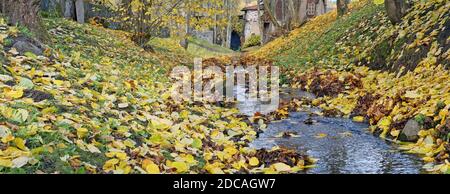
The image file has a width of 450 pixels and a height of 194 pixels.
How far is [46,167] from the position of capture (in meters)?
3.23

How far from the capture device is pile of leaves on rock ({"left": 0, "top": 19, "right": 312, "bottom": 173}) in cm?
350

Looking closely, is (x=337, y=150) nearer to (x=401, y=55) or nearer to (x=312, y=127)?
(x=312, y=127)

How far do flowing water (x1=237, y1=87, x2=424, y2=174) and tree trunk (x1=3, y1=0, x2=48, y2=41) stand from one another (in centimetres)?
446

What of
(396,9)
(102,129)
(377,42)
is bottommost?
(102,129)

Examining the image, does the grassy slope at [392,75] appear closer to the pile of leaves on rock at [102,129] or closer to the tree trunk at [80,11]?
the pile of leaves on rock at [102,129]

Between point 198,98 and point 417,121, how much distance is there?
4.18m

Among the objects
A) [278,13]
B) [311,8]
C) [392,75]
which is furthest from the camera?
[311,8]

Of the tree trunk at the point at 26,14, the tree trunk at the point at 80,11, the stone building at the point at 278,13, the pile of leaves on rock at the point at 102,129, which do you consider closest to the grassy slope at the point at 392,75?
the pile of leaves on rock at the point at 102,129

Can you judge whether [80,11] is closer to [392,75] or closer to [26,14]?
[26,14]

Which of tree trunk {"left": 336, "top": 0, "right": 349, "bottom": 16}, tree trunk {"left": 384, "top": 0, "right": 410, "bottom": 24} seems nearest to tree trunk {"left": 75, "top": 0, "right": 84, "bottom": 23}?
tree trunk {"left": 336, "top": 0, "right": 349, "bottom": 16}

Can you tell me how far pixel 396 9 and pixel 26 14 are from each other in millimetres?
8086

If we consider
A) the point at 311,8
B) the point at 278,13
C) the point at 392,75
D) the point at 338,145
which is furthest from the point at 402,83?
the point at 311,8

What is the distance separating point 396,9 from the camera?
36.2 ft
